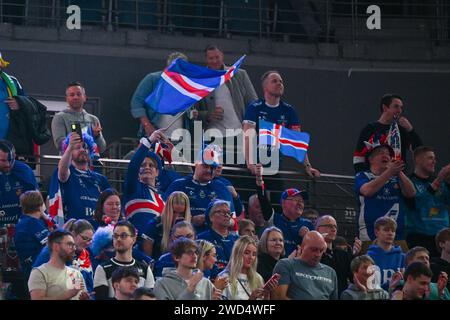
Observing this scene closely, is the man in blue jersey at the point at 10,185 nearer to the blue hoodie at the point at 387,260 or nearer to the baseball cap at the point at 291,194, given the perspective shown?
the baseball cap at the point at 291,194

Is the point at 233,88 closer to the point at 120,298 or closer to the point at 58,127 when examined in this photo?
the point at 58,127

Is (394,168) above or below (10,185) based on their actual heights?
above

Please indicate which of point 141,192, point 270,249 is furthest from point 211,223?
point 141,192

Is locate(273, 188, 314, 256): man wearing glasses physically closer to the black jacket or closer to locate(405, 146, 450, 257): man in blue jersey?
locate(405, 146, 450, 257): man in blue jersey

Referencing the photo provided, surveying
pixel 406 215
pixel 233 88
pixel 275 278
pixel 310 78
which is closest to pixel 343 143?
pixel 310 78

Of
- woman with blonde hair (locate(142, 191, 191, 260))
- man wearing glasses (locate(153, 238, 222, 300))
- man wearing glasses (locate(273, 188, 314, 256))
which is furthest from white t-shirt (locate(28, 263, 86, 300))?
man wearing glasses (locate(273, 188, 314, 256))

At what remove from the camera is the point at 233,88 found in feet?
62.6

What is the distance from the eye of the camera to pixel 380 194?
17.0 metres

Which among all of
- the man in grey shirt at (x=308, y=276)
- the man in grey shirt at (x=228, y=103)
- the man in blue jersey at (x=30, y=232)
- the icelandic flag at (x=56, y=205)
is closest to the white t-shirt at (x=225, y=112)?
the man in grey shirt at (x=228, y=103)

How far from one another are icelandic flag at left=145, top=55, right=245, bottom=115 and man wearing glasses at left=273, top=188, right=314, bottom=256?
1.89 metres

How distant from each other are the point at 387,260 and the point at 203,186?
227 cm

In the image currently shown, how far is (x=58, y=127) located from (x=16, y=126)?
51 cm

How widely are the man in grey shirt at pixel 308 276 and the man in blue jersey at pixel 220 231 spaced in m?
1.00

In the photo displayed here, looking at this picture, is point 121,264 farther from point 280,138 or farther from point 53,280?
point 280,138
